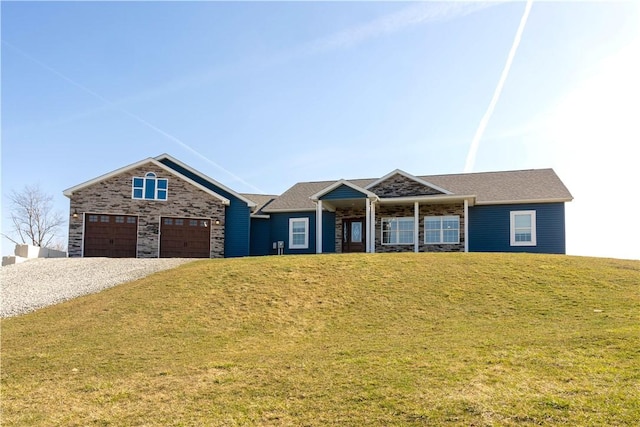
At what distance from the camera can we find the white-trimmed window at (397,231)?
24.5m

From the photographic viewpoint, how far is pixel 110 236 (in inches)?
961

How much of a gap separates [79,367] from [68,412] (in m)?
2.03

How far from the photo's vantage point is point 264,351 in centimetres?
965

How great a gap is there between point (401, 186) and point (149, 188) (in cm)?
1206

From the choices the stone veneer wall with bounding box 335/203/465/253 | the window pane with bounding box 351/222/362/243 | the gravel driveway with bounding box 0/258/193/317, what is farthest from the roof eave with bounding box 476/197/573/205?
the gravel driveway with bounding box 0/258/193/317

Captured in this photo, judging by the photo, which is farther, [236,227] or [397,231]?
[236,227]

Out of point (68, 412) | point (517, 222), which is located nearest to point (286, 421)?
point (68, 412)

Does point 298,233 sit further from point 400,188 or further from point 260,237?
point 400,188

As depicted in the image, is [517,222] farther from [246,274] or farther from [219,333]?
[219,333]

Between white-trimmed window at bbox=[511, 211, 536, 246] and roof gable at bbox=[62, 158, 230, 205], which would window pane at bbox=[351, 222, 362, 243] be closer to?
roof gable at bbox=[62, 158, 230, 205]

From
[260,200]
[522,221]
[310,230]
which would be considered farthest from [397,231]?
[260,200]

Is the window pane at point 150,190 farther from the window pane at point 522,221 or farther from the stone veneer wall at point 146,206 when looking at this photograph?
the window pane at point 522,221

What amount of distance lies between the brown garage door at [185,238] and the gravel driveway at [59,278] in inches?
170

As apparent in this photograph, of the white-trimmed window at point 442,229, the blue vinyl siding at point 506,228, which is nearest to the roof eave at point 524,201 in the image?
the blue vinyl siding at point 506,228
